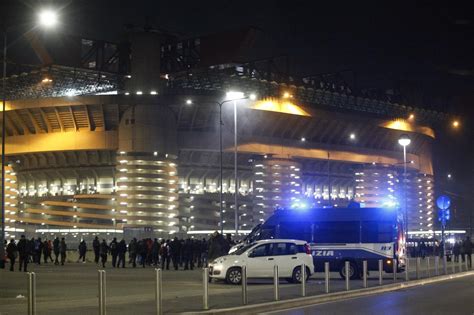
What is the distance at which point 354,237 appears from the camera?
33.0m

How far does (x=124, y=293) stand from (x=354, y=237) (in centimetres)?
1289

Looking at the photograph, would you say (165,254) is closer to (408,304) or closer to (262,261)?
(262,261)

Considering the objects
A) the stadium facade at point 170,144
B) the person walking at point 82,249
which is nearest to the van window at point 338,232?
the person walking at point 82,249

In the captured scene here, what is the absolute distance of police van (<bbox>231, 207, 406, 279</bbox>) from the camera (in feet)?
107

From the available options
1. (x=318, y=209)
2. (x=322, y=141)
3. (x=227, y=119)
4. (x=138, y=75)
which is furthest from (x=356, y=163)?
(x=318, y=209)

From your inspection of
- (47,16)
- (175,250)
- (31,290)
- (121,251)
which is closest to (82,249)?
(121,251)

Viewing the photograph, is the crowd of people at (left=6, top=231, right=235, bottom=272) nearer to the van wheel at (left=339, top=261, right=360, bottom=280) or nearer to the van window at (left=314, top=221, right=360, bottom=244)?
the van window at (left=314, top=221, right=360, bottom=244)

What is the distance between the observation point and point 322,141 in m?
85.5

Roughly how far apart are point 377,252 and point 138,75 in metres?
41.2

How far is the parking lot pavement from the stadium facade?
106 ft

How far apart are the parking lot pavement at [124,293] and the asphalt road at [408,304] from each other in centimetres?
168

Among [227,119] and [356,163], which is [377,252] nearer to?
[227,119]

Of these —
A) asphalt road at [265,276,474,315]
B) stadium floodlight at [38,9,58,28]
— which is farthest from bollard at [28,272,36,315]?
stadium floodlight at [38,9,58,28]

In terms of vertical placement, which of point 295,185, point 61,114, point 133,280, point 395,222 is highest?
point 61,114
